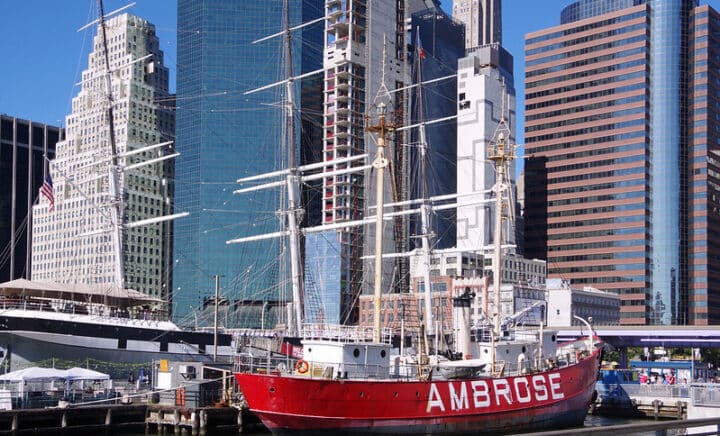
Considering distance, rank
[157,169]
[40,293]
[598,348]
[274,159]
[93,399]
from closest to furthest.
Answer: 1. [93,399]
2. [598,348]
3. [40,293]
4. [274,159]
5. [157,169]

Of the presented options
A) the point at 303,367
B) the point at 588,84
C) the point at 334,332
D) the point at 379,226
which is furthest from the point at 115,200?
the point at 588,84

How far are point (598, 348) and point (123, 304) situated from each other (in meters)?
35.1

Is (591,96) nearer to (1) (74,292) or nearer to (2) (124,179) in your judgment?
(2) (124,179)

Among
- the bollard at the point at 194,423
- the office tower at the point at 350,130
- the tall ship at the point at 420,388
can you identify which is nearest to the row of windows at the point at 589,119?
the office tower at the point at 350,130

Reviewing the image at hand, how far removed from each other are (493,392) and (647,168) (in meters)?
117

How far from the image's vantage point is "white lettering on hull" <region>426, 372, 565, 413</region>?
1515 inches

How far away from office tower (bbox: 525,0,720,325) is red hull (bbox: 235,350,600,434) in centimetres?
11138

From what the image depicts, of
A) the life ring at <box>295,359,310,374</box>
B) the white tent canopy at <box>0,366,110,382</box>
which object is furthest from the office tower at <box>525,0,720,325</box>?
the life ring at <box>295,359,310,374</box>

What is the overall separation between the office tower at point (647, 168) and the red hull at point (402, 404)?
111379mm

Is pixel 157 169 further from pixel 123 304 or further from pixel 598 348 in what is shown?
pixel 598 348

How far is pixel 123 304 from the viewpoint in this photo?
67.2m

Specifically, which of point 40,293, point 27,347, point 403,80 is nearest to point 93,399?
point 27,347

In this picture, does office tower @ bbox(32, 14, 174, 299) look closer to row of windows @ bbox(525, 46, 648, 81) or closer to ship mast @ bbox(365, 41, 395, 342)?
row of windows @ bbox(525, 46, 648, 81)

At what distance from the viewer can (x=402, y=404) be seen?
37219mm
